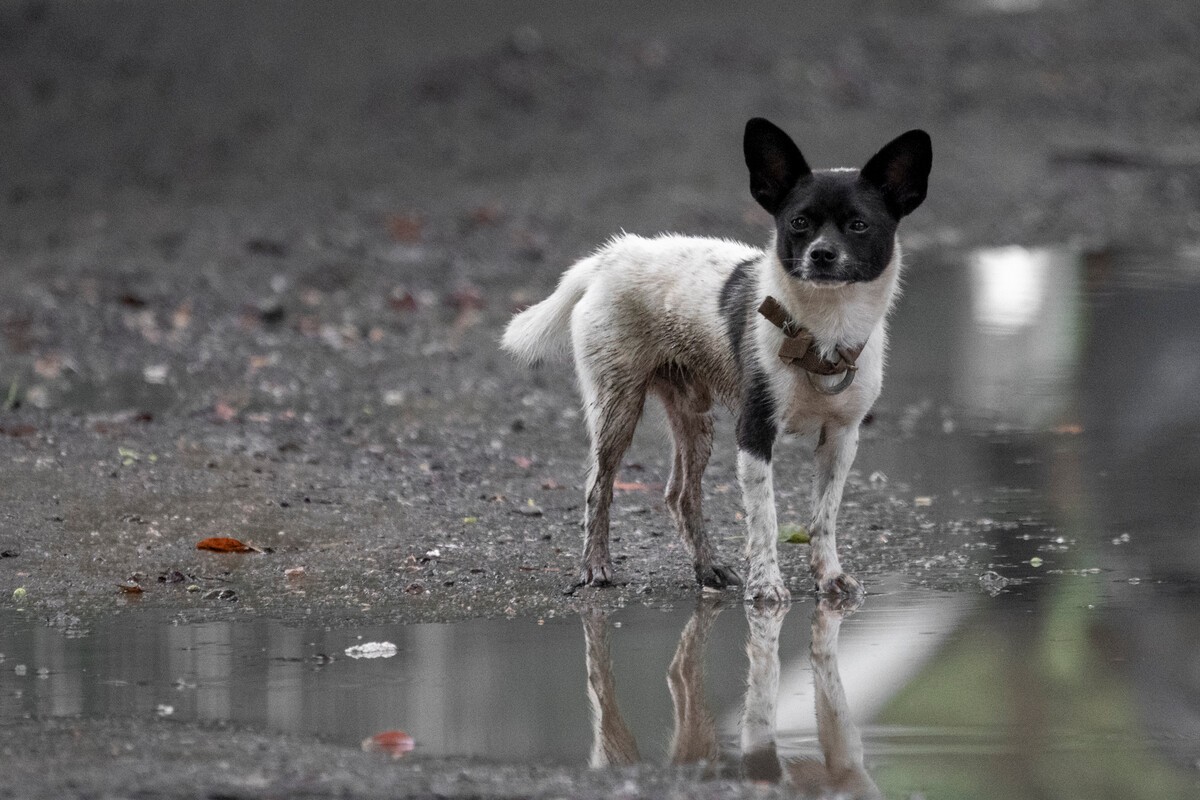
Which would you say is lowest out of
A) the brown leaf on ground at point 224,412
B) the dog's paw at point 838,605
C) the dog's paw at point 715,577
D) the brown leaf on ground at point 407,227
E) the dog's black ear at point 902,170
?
the dog's paw at point 838,605

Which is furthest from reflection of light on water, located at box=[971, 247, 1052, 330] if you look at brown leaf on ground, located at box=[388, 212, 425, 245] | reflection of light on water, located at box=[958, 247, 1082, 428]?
brown leaf on ground, located at box=[388, 212, 425, 245]

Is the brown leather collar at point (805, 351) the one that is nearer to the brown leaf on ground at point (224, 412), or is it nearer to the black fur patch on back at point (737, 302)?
the black fur patch on back at point (737, 302)

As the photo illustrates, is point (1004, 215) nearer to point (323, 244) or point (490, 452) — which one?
point (323, 244)

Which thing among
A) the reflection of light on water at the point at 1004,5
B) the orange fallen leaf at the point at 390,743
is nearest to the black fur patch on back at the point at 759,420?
the orange fallen leaf at the point at 390,743

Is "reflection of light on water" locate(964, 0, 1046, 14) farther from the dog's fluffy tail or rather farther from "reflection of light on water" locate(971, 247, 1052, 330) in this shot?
the dog's fluffy tail

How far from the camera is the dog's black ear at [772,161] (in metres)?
5.73

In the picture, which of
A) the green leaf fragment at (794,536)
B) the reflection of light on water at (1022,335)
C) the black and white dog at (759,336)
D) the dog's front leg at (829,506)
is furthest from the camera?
the reflection of light on water at (1022,335)

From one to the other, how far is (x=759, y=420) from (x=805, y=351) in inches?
11.0

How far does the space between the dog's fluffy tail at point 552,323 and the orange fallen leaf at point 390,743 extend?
7.88ft

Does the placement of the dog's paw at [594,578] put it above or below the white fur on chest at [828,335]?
below

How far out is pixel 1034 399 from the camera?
30.6 ft

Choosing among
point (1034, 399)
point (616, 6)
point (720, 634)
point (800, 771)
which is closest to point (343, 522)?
point (720, 634)

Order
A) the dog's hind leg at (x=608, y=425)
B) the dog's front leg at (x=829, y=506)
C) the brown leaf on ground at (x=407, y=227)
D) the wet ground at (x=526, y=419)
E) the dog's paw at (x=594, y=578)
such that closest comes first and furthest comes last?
the wet ground at (x=526, y=419)
the dog's front leg at (x=829, y=506)
the dog's paw at (x=594, y=578)
the dog's hind leg at (x=608, y=425)
the brown leaf on ground at (x=407, y=227)

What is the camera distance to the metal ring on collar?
228 inches
